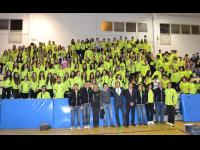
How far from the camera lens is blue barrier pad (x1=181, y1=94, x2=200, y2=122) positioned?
11.3 metres

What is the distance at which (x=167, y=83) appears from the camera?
11641 mm

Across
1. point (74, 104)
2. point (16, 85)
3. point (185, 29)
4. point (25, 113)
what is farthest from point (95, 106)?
point (185, 29)

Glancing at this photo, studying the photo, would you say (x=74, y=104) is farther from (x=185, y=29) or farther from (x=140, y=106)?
(x=185, y=29)

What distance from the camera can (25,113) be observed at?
32.7 feet

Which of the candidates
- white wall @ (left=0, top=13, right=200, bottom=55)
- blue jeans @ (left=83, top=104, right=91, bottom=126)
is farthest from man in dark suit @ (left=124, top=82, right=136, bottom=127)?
white wall @ (left=0, top=13, right=200, bottom=55)

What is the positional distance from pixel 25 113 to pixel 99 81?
3718 mm

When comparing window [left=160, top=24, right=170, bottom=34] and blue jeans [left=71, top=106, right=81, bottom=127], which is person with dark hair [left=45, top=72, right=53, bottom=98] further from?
window [left=160, top=24, right=170, bottom=34]

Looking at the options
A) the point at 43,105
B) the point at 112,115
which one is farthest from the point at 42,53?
the point at 112,115

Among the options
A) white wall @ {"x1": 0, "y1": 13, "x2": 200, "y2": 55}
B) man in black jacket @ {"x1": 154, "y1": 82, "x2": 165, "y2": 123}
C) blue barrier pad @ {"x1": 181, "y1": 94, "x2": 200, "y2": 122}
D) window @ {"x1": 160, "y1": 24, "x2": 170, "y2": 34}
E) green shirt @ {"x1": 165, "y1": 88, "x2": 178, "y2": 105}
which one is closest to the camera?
green shirt @ {"x1": 165, "y1": 88, "x2": 178, "y2": 105}

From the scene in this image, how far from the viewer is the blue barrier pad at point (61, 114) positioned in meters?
10.1

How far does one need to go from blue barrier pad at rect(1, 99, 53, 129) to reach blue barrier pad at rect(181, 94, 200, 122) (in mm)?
5959

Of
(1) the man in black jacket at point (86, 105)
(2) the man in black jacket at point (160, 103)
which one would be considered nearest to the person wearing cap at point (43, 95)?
(1) the man in black jacket at point (86, 105)

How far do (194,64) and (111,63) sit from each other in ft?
20.6

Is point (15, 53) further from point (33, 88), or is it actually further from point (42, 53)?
point (33, 88)
